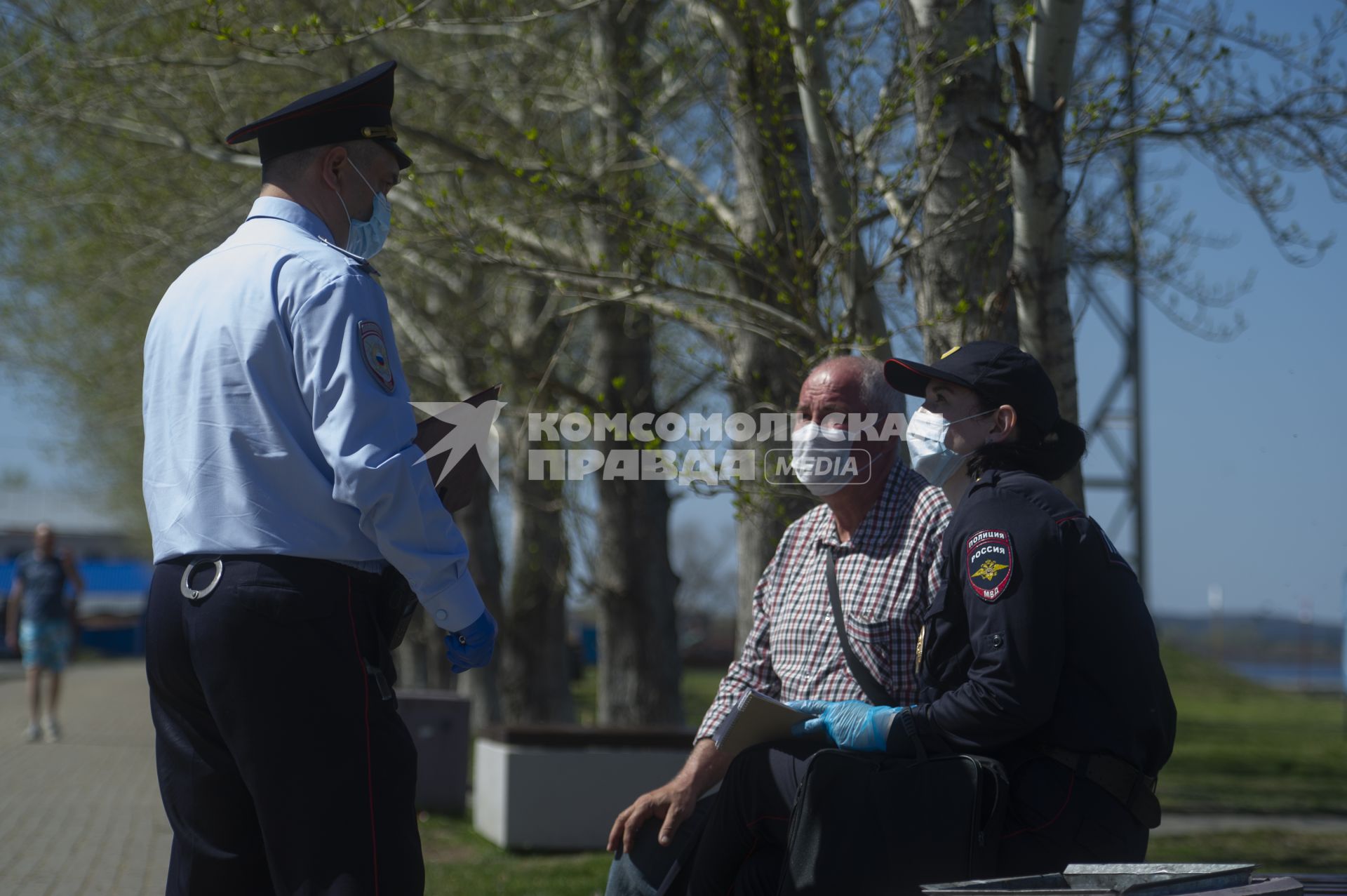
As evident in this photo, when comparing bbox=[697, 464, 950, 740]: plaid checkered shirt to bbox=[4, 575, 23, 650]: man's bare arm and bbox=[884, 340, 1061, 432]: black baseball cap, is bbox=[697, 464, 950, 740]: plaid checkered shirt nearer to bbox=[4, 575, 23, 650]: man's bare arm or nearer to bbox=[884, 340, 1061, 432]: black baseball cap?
bbox=[884, 340, 1061, 432]: black baseball cap

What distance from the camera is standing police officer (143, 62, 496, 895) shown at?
8.63 ft

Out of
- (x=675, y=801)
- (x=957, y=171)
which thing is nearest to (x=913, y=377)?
(x=675, y=801)

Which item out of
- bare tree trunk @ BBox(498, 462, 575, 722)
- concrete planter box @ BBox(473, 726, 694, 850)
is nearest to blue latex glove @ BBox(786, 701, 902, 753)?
concrete planter box @ BBox(473, 726, 694, 850)

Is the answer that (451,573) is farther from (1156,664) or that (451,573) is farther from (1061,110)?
(1061,110)

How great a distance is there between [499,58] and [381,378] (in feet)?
29.5

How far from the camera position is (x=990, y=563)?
3.07 metres

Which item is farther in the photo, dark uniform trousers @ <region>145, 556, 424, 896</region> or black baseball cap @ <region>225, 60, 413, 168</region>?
black baseball cap @ <region>225, 60, 413, 168</region>

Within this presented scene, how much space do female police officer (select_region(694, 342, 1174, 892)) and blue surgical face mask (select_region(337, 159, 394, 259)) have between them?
1.54 m

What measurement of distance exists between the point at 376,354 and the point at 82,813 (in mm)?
7596

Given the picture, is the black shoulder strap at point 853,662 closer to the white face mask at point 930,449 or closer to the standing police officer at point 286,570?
the white face mask at point 930,449

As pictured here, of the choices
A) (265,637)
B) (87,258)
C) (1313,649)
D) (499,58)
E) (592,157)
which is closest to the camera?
(265,637)

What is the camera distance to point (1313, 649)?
5147 cm

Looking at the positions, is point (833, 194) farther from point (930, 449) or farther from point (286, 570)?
point (286, 570)

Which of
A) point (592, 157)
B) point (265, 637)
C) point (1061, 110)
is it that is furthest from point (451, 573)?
point (592, 157)
